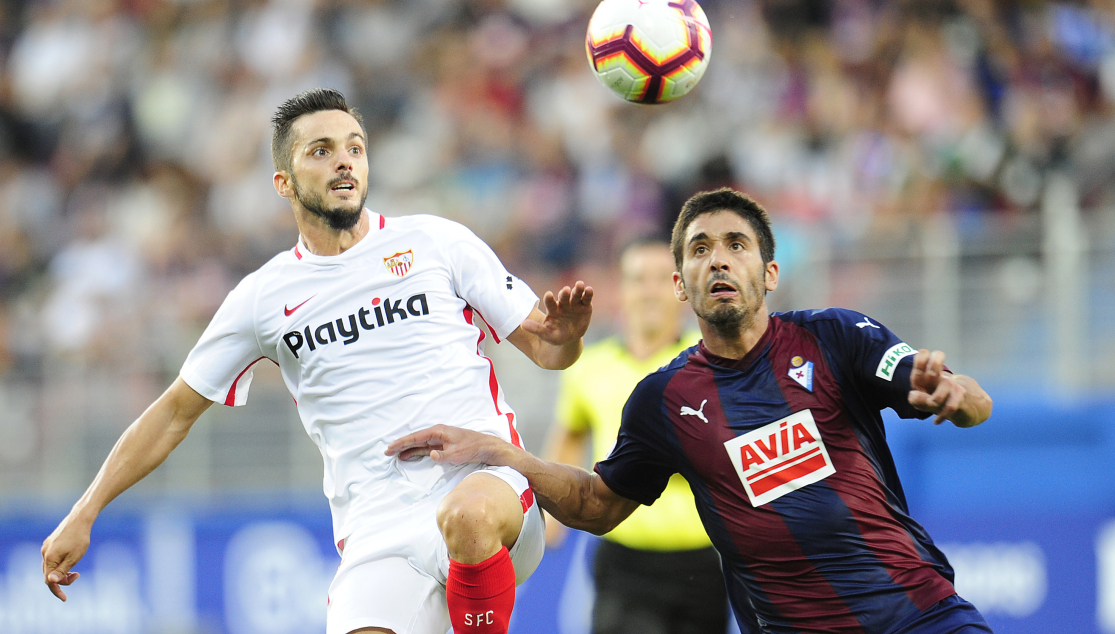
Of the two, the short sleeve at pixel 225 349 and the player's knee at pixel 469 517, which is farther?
the short sleeve at pixel 225 349

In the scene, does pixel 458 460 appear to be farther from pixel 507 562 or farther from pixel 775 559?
pixel 775 559

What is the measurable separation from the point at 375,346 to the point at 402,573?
85cm

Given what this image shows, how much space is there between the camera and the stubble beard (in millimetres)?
4801

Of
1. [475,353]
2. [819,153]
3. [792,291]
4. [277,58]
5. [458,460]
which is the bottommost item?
[458,460]

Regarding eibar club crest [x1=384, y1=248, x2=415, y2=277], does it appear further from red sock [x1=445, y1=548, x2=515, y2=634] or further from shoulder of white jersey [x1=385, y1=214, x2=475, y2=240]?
red sock [x1=445, y1=548, x2=515, y2=634]

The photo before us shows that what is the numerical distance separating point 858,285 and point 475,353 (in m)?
5.44

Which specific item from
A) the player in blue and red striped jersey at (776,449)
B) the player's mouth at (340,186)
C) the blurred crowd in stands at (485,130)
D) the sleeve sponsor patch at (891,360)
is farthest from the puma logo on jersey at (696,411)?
the blurred crowd in stands at (485,130)

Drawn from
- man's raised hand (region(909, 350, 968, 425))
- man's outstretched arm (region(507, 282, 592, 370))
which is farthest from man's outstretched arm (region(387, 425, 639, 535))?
man's raised hand (region(909, 350, 968, 425))

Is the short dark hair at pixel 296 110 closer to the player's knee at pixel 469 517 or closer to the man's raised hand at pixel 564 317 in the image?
the man's raised hand at pixel 564 317

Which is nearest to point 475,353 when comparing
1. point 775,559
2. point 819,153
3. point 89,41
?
point 775,559

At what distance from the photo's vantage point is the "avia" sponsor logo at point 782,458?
4406 millimetres

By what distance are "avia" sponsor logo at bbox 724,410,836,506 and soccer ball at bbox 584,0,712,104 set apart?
156cm

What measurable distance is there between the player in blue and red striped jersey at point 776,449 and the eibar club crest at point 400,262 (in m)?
0.68

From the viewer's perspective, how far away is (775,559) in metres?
4.43
